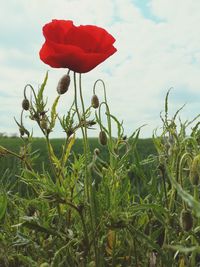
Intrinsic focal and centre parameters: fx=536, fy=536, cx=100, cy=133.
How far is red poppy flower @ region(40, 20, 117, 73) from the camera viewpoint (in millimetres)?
1131

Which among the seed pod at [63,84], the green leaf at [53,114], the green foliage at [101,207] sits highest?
the seed pod at [63,84]

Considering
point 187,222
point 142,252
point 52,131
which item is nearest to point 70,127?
point 52,131

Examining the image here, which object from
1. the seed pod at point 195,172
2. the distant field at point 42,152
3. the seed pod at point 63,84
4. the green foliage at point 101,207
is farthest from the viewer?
the distant field at point 42,152

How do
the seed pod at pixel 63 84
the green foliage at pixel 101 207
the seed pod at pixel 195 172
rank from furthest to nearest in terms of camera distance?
the seed pod at pixel 63 84 → the green foliage at pixel 101 207 → the seed pod at pixel 195 172

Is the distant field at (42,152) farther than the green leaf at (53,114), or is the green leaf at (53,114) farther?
the distant field at (42,152)

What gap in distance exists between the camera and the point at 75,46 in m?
1.14

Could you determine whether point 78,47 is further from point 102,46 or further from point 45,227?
point 45,227

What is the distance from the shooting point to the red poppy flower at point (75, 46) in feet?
3.71

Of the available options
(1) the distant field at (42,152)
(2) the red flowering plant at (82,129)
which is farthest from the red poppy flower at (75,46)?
(1) the distant field at (42,152)

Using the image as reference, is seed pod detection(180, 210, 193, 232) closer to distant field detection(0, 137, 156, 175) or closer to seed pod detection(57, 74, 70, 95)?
seed pod detection(57, 74, 70, 95)

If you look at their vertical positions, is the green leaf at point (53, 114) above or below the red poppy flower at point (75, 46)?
below

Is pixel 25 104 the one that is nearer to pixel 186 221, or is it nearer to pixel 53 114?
pixel 53 114

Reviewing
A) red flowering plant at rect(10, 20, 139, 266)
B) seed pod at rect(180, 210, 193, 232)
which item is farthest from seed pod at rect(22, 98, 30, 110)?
seed pod at rect(180, 210, 193, 232)

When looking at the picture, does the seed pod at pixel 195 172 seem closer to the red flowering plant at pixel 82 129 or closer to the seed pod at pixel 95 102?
the red flowering plant at pixel 82 129
